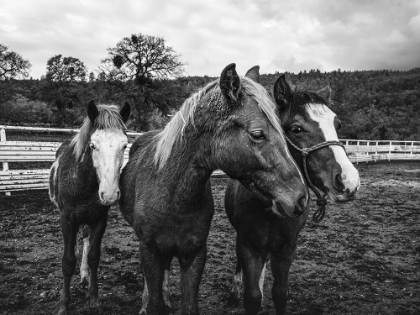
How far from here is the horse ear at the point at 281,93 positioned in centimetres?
267

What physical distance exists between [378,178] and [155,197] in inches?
603

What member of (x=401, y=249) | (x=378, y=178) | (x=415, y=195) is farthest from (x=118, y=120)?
(x=378, y=178)

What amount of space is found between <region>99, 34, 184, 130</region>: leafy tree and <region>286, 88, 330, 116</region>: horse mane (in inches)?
1182

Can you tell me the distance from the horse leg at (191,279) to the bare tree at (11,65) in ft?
132

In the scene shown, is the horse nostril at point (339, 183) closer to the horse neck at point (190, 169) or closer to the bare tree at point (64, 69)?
the horse neck at point (190, 169)

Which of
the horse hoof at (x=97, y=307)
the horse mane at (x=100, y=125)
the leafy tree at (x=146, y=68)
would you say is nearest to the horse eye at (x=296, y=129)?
the horse mane at (x=100, y=125)

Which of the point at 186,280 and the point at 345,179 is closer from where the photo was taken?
the point at 345,179

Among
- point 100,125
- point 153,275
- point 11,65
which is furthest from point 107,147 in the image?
point 11,65

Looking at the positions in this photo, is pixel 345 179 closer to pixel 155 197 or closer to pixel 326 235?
pixel 155 197

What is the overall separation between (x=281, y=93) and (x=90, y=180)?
2.25 m

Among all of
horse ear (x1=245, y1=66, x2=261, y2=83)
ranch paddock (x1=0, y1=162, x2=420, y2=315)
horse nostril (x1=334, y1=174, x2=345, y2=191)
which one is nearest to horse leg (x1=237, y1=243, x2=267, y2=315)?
ranch paddock (x1=0, y1=162, x2=420, y2=315)

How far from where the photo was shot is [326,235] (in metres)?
6.26

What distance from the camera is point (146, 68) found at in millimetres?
33594

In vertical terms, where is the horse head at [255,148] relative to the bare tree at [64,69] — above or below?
below
